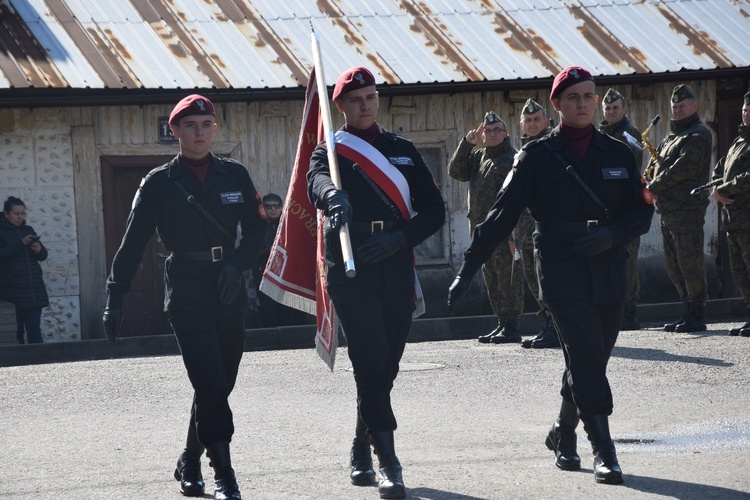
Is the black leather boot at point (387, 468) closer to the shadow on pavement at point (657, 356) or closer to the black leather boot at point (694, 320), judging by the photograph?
the shadow on pavement at point (657, 356)

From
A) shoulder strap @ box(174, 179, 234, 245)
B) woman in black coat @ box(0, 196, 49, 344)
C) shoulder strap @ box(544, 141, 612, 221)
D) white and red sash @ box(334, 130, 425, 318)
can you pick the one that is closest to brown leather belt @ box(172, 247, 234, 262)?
shoulder strap @ box(174, 179, 234, 245)

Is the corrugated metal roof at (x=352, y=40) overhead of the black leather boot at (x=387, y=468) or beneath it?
overhead

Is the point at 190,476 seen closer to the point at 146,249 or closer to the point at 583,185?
the point at 583,185

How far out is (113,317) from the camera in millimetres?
6387

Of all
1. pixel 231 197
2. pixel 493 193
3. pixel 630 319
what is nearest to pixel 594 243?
pixel 231 197

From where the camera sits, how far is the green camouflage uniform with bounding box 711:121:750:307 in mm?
11711

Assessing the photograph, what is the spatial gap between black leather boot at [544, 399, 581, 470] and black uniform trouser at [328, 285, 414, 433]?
92 cm

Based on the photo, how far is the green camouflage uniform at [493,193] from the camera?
39.5 feet

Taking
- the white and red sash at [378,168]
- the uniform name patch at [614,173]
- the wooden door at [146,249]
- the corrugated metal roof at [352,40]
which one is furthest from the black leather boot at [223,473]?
the wooden door at [146,249]

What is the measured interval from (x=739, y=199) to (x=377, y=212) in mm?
6503

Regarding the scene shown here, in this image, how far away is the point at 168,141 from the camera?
16.3 metres

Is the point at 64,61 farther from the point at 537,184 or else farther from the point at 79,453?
the point at 537,184

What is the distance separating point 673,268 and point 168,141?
6.94 m

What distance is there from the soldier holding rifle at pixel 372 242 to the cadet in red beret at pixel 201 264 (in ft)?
1.50
